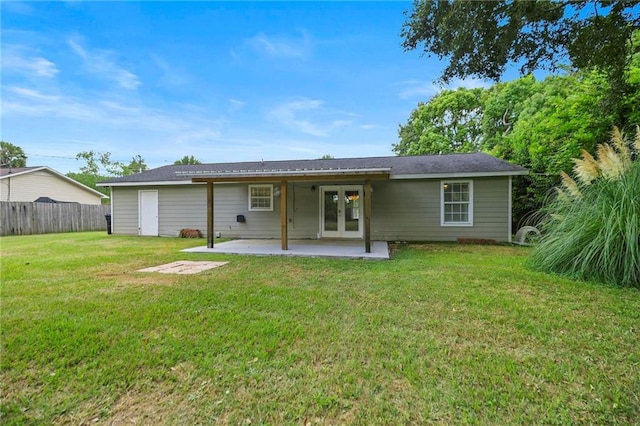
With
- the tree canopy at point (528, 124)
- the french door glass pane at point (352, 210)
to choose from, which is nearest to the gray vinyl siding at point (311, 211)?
the french door glass pane at point (352, 210)

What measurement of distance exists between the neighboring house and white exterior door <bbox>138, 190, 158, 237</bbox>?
1199 cm

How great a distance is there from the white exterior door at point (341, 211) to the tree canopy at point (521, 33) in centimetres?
544

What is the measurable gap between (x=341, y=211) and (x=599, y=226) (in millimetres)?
6690

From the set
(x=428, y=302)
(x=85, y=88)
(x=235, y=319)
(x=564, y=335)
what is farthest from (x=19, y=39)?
(x=564, y=335)

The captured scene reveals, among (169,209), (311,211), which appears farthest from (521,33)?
(169,209)

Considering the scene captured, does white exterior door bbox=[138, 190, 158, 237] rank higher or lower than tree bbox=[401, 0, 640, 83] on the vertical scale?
lower

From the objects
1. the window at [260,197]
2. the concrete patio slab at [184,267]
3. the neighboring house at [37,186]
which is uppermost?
the neighboring house at [37,186]

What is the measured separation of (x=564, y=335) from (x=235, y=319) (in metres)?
3.17

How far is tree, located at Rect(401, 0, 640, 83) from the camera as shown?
3.91m

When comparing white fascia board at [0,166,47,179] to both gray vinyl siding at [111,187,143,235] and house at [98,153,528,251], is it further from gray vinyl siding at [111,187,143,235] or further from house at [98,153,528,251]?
gray vinyl siding at [111,187,143,235]

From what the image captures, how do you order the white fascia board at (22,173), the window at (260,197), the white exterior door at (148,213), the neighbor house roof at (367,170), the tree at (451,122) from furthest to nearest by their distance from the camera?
the tree at (451,122) → the white fascia board at (22,173) → the white exterior door at (148,213) → the window at (260,197) → the neighbor house roof at (367,170)

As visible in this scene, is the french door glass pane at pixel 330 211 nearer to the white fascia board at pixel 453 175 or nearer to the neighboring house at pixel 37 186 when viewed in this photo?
the white fascia board at pixel 453 175

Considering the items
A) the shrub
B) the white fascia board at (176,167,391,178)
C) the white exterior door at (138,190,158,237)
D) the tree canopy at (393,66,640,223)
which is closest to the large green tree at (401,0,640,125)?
the tree canopy at (393,66,640,223)

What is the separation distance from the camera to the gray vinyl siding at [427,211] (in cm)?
925
